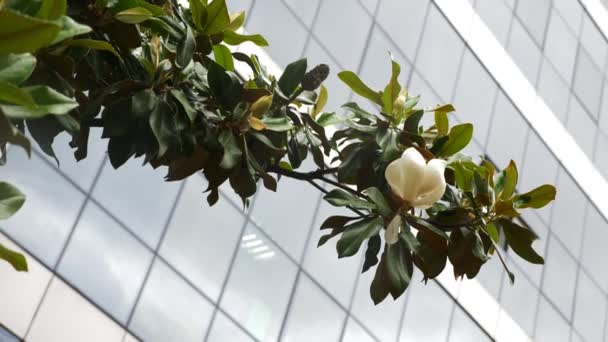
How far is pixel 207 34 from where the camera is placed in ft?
10.6

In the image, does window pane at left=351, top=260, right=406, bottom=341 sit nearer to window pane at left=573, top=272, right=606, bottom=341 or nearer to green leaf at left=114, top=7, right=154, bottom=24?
window pane at left=573, top=272, right=606, bottom=341

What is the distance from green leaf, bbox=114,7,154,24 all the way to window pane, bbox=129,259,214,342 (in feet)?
37.7

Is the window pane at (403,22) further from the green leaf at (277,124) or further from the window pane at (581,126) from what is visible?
the green leaf at (277,124)

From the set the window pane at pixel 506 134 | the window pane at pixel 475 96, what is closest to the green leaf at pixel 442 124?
the window pane at pixel 475 96

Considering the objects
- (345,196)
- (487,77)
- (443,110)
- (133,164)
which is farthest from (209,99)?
(487,77)

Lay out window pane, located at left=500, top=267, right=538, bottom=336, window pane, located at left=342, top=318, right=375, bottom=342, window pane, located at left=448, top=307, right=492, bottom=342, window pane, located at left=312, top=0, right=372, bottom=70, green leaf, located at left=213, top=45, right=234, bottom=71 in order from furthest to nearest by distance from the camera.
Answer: window pane, located at left=500, top=267, right=538, bottom=336, window pane, located at left=448, top=307, right=492, bottom=342, window pane, located at left=312, top=0, right=372, bottom=70, window pane, located at left=342, top=318, right=375, bottom=342, green leaf, located at left=213, top=45, right=234, bottom=71

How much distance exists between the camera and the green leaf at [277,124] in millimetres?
3158

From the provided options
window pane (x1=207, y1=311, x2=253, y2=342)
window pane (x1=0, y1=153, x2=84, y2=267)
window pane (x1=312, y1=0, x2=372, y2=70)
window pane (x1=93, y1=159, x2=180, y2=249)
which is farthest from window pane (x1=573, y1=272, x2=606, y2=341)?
window pane (x1=0, y1=153, x2=84, y2=267)

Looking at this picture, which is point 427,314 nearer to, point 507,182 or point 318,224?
point 318,224

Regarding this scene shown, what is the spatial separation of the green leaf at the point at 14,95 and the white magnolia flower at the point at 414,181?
1296mm

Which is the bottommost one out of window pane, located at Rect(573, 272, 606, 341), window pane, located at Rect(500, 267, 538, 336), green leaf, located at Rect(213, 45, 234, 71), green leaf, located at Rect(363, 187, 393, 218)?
green leaf, located at Rect(363, 187, 393, 218)

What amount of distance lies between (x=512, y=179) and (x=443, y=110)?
0.30 metres

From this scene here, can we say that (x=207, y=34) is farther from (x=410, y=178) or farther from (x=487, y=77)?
(x=487, y=77)

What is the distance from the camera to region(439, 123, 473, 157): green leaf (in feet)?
10.9
